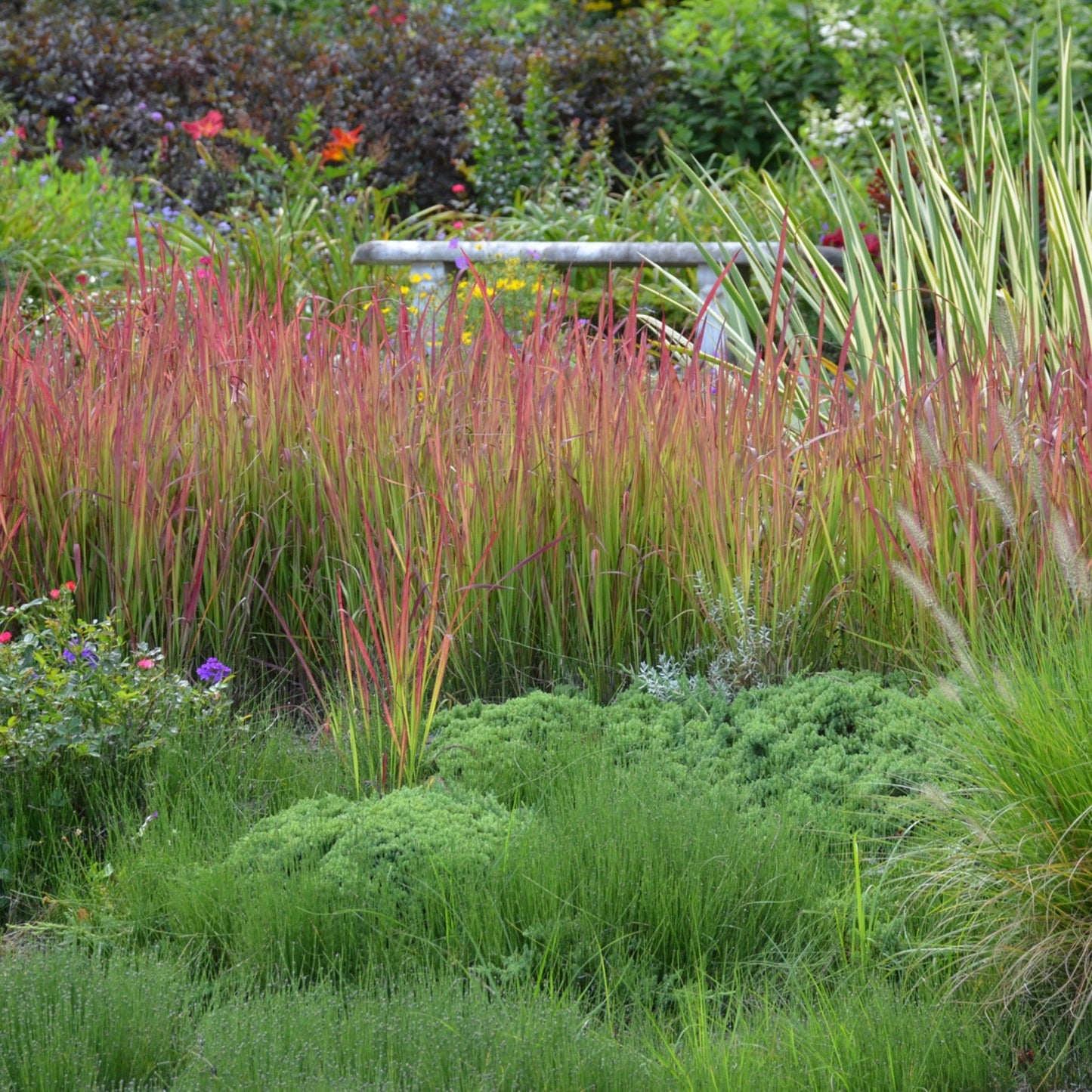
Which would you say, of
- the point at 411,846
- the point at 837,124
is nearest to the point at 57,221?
the point at 837,124

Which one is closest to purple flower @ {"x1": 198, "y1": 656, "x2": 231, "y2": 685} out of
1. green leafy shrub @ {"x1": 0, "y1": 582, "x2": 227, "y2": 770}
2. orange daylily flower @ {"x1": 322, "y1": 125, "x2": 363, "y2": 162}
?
green leafy shrub @ {"x1": 0, "y1": 582, "x2": 227, "y2": 770}

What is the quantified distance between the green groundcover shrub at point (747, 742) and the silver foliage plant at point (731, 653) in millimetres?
61

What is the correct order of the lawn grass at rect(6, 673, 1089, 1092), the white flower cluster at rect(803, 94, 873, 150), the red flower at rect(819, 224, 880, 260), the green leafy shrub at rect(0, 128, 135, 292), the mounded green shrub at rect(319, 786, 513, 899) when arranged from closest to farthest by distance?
the lawn grass at rect(6, 673, 1089, 1092), the mounded green shrub at rect(319, 786, 513, 899), the red flower at rect(819, 224, 880, 260), the green leafy shrub at rect(0, 128, 135, 292), the white flower cluster at rect(803, 94, 873, 150)

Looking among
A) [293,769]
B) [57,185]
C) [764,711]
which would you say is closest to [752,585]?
[764,711]

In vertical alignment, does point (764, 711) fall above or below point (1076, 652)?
below

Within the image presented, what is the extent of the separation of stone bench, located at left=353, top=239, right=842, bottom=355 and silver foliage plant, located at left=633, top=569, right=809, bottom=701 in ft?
8.93

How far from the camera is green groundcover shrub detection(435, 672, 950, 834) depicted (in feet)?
8.92

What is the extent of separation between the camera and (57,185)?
326 inches

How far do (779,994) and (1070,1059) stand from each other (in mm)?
457

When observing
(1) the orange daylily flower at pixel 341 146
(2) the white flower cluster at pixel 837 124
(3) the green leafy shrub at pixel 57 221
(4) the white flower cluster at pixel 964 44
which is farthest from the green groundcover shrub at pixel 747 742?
(4) the white flower cluster at pixel 964 44

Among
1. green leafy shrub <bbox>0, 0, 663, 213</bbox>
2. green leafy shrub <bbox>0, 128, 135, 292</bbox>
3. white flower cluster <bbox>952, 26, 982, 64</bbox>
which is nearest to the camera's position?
green leafy shrub <bbox>0, 128, 135, 292</bbox>

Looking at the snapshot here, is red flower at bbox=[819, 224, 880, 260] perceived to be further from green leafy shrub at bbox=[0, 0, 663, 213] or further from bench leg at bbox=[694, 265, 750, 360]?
green leafy shrub at bbox=[0, 0, 663, 213]

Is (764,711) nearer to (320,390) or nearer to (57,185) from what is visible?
(320,390)

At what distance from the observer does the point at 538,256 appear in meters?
6.21
